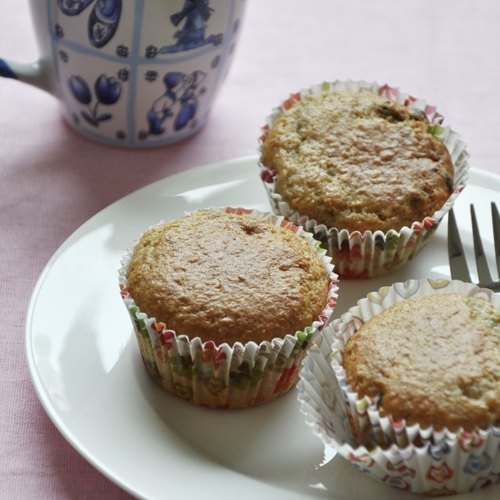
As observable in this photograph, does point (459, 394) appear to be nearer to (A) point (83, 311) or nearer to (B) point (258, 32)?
(A) point (83, 311)

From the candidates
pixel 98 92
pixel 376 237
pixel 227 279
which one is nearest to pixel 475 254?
pixel 376 237

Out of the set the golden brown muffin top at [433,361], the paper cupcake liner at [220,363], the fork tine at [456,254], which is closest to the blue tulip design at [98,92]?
the paper cupcake liner at [220,363]

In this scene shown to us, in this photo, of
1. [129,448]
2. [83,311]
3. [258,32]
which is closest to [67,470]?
[129,448]

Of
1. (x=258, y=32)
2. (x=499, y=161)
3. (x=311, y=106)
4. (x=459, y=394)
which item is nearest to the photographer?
(x=459, y=394)

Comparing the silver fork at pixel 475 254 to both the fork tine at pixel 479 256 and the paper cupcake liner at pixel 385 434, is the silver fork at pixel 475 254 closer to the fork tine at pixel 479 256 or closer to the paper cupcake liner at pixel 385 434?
the fork tine at pixel 479 256

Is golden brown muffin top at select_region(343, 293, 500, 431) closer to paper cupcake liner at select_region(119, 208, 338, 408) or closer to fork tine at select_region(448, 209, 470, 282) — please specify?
paper cupcake liner at select_region(119, 208, 338, 408)

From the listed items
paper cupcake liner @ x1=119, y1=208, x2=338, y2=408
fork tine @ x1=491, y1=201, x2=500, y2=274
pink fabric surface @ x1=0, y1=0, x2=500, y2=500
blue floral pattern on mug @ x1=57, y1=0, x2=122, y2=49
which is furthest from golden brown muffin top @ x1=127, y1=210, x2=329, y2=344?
blue floral pattern on mug @ x1=57, y1=0, x2=122, y2=49

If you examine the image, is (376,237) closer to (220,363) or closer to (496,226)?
(496,226)
